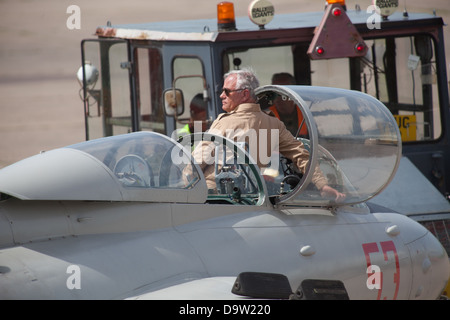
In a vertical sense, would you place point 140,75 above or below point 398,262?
above

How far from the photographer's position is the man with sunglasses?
182 inches

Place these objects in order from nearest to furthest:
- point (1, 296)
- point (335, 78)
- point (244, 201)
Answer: point (1, 296) → point (244, 201) → point (335, 78)

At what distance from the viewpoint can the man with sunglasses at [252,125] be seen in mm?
4630

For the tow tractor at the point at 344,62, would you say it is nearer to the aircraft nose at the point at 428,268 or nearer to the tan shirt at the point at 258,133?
the aircraft nose at the point at 428,268

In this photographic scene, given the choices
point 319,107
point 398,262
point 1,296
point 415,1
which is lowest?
point 398,262

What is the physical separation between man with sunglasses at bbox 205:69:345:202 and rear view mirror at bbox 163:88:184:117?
7.97ft

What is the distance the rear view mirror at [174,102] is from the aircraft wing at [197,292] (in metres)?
4.21

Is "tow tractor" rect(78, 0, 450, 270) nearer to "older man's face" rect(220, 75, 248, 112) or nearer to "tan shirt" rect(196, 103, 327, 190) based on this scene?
"older man's face" rect(220, 75, 248, 112)

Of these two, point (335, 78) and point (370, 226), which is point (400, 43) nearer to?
point (335, 78)

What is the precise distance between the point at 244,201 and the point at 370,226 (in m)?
0.85

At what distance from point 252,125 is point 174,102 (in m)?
2.78

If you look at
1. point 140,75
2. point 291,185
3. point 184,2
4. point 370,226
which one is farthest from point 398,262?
point 184,2

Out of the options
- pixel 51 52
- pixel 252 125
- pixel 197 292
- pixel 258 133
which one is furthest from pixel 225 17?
pixel 51 52

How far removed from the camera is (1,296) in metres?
3.07
